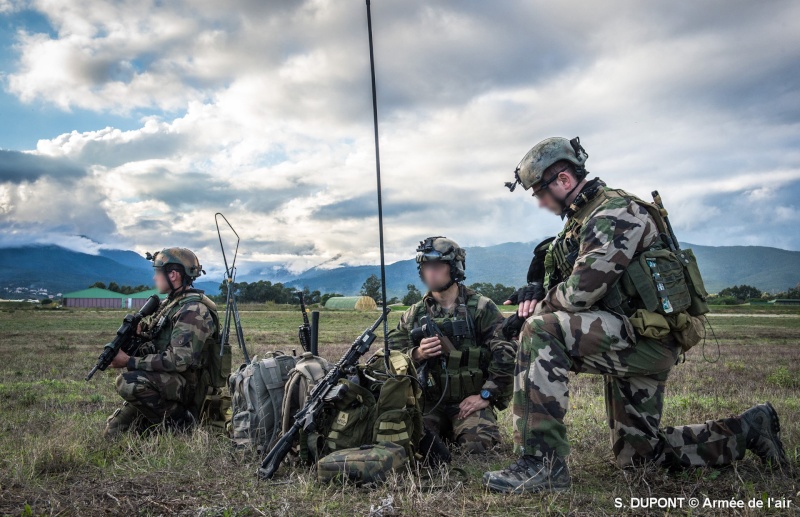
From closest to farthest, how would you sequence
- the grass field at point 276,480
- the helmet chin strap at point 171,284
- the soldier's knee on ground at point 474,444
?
the grass field at point 276,480 → the soldier's knee on ground at point 474,444 → the helmet chin strap at point 171,284

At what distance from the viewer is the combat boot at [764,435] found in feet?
17.1

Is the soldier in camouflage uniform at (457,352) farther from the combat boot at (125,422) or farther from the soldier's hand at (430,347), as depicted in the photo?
the combat boot at (125,422)

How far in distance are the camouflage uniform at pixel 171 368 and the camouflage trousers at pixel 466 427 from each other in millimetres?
3193

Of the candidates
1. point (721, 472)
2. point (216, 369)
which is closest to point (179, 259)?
point (216, 369)

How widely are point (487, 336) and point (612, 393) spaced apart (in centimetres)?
205

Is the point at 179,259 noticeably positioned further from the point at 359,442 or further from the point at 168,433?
the point at 359,442

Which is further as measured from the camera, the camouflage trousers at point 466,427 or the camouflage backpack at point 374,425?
the camouflage trousers at point 466,427

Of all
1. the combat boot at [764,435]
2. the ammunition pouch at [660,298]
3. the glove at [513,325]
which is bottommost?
the combat boot at [764,435]

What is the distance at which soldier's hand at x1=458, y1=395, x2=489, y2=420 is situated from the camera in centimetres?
676

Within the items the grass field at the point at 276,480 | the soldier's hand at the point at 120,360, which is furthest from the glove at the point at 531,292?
the soldier's hand at the point at 120,360

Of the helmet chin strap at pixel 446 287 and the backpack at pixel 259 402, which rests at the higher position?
the helmet chin strap at pixel 446 287

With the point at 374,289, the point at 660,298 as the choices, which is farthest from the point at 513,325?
the point at 374,289

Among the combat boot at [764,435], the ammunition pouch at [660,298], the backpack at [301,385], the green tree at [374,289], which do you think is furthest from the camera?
the green tree at [374,289]

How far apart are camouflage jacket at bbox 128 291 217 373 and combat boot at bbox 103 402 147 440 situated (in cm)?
57
